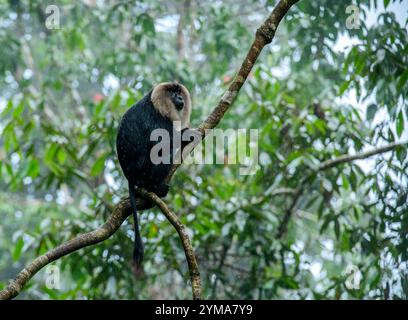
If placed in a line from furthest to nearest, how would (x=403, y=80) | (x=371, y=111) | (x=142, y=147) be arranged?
(x=371, y=111)
(x=142, y=147)
(x=403, y=80)

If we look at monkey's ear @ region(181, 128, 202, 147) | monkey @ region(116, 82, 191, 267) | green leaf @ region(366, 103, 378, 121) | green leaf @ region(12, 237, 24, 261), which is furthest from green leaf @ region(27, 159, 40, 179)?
green leaf @ region(366, 103, 378, 121)

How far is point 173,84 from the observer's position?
15.6 ft

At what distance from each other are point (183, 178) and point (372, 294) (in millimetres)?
1884

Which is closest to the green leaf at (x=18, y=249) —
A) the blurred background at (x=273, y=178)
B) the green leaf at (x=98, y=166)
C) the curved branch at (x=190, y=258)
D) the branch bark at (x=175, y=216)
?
the blurred background at (x=273, y=178)

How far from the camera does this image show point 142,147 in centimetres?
433

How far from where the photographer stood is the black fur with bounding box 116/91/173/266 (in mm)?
4238

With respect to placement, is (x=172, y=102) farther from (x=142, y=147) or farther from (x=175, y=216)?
(x=175, y=216)

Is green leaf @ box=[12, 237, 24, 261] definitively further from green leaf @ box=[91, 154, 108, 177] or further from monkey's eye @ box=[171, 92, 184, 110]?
monkey's eye @ box=[171, 92, 184, 110]

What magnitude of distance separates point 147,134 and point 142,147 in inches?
4.3

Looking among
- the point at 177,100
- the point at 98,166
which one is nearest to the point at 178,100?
the point at 177,100
